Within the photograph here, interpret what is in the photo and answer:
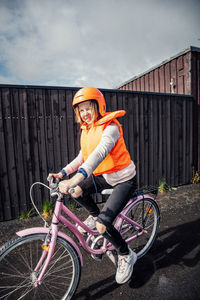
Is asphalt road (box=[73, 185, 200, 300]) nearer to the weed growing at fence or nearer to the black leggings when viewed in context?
the black leggings

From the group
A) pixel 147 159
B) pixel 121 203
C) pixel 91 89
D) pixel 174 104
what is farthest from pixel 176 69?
pixel 121 203

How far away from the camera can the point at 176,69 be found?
6293 millimetres

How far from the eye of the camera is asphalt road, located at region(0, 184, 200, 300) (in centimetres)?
202

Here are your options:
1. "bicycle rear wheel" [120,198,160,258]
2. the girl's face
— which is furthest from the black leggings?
the girl's face

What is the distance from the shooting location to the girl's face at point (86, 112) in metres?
2.03

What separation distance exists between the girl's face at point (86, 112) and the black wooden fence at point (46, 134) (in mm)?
2173

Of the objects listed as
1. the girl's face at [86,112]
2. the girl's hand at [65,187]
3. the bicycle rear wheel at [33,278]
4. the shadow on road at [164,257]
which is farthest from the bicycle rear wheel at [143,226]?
the girl's face at [86,112]

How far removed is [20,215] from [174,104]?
5190 millimetres

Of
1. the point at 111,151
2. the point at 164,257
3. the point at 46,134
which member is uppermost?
the point at 46,134

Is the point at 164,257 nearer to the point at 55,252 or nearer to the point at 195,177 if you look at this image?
the point at 55,252

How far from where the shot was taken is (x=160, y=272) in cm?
230

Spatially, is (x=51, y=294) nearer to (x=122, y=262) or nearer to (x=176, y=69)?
(x=122, y=262)

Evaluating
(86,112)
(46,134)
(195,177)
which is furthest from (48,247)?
(195,177)

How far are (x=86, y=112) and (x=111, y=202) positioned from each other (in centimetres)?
105
